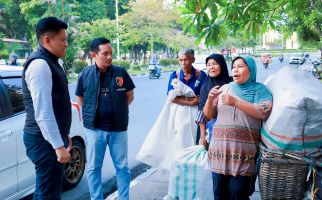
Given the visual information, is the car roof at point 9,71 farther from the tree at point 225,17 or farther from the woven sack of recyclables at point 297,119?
the woven sack of recyclables at point 297,119

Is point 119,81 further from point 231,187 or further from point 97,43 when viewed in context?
point 231,187

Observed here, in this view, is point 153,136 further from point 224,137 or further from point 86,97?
point 224,137

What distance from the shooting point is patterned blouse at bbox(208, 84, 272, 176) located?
2830 millimetres

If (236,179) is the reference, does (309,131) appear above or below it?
above

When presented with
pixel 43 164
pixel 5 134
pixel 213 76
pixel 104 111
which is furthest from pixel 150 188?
pixel 43 164

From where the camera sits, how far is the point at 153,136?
14.7ft

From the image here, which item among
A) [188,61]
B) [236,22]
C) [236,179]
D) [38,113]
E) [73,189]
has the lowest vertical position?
[73,189]

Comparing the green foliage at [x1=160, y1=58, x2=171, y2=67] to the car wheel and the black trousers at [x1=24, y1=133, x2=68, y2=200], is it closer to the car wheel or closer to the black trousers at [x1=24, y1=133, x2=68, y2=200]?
the car wheel

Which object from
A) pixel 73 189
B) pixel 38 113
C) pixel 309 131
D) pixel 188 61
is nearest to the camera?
pixel 309 131

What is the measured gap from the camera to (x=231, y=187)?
294 cm

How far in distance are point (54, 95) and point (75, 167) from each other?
242 cm

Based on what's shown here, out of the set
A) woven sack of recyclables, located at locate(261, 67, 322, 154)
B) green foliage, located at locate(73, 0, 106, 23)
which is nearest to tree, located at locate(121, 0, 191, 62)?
green foliage, located at locate(73, 0, 106, 23)

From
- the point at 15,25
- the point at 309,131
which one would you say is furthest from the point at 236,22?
the point at 15,25

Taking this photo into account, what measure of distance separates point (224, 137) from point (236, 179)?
33 cm
